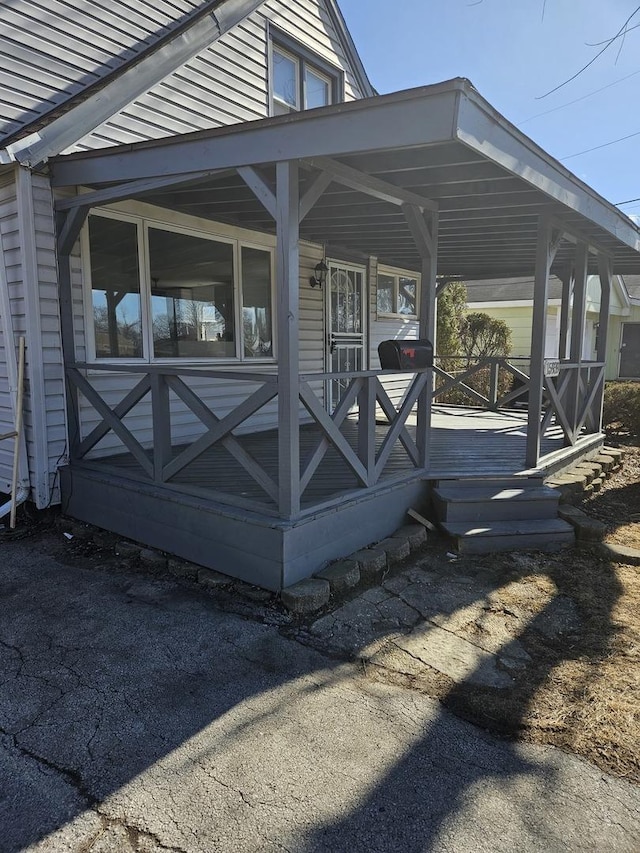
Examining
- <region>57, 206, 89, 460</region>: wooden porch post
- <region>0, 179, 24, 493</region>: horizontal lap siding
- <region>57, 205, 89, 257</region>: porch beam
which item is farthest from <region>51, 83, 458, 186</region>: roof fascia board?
<region>0, 179, 24, 493</region>: horizontal lap siding

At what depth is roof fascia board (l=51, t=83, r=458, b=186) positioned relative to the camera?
8.94 ft

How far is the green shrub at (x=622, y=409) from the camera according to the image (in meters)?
9.12

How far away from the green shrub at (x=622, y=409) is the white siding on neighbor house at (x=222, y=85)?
6.79 metres

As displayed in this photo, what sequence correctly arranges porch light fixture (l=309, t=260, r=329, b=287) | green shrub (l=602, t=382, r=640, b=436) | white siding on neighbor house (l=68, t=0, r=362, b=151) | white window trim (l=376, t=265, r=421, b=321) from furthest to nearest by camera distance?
green shrub (l=602, t=382, r=640, b=436)
white window trim (l=376, t=265, r=421, b=321)
porch light fixture (l=309, t=260, r=329, b=287)
white siding on neighbor house (l=68, t=0, r=362, b=151)

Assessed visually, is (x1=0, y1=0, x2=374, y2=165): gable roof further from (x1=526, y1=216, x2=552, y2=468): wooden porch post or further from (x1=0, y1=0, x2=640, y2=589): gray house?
(x1=526, y1=216, x2=552, y2=468): wooden porch post

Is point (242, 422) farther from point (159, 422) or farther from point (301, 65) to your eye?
point (301, 65)

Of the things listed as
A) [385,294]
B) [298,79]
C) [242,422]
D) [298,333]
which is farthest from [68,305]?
[385,294]

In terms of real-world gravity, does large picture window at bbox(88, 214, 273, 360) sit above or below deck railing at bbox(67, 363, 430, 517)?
above

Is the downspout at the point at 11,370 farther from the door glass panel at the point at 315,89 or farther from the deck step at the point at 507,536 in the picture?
the door glass panel at the point at 315,89

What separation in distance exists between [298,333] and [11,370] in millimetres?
2430

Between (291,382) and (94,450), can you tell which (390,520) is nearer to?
(291,382)

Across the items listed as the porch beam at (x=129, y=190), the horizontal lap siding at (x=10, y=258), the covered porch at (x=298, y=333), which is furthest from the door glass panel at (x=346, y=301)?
the horizontal lap siding at (x=10, y=258)

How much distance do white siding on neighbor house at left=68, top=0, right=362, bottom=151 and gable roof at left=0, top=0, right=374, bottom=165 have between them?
116mm

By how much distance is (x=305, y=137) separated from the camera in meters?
3.09
